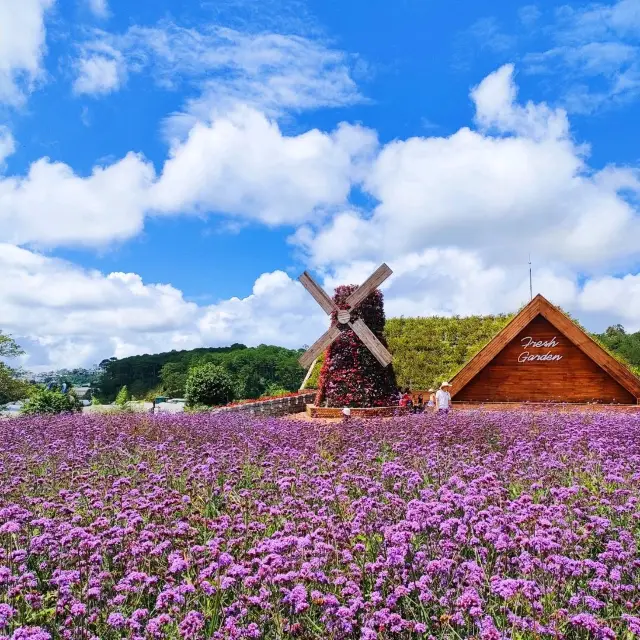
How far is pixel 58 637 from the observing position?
4.05 metres

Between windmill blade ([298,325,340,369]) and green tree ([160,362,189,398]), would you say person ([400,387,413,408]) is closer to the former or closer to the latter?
windmill blade ([298,325,340,369])

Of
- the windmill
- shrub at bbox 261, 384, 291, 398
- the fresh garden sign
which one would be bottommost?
shrub at bbox 261, 384, 291, 398

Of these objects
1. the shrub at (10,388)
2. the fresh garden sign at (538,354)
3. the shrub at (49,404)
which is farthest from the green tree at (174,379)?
the fresh garden sign at (538,354)

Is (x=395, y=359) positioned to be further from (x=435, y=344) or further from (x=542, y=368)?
(x=542, y=368)

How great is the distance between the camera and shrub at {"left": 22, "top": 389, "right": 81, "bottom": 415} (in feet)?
72.7

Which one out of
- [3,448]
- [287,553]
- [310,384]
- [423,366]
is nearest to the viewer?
[287,553]

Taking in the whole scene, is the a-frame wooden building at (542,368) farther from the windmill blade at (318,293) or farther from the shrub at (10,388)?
the shrub at (10,388)

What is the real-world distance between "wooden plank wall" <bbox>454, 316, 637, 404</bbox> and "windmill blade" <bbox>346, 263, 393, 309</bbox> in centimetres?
410

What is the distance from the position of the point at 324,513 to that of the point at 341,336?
45.7 feet

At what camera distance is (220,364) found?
47875 millimetres

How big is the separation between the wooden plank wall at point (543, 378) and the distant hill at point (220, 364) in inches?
736

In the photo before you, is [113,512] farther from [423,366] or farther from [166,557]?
[423,366]

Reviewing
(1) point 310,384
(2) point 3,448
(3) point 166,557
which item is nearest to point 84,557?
(3) point 166,557

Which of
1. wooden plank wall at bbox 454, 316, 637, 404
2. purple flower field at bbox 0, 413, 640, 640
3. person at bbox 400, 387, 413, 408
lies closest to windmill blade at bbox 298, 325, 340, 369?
person at bbox 400, 387, 413, 408
